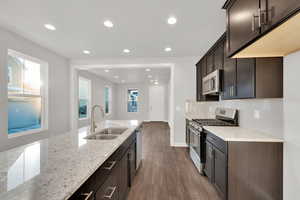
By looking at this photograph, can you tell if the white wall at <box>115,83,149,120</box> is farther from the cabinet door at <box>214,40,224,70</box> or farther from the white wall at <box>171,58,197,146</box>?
the cabinet door at <box>214,40,224,70</box>

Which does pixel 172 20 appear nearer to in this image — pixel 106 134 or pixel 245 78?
pixel 245 78

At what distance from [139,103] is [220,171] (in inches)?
295

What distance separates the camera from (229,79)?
2162mm

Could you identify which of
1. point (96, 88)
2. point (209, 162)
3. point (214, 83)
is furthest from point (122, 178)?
point (96, 88)

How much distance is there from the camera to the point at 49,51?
3.64 m

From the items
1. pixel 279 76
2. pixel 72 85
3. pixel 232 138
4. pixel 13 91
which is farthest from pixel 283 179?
pixel 72 85

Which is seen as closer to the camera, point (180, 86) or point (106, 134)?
point (106, 134)

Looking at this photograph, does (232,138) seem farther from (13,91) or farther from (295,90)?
(13,91)

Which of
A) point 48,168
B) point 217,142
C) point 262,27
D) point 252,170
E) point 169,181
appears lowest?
point 169,181

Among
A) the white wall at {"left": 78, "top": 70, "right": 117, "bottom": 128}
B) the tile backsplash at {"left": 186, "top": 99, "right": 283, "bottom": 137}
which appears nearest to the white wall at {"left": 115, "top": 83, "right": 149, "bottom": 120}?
the white wall at {"left": 78, "top": 70, "right": 117, "bottom": 128}

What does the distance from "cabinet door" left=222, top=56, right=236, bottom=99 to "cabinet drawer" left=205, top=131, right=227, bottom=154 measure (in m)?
0.68

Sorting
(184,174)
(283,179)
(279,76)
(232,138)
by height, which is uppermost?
(279,76)

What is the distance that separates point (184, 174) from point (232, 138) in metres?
1.35

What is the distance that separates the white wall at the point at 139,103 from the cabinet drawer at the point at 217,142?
696 centimetres
